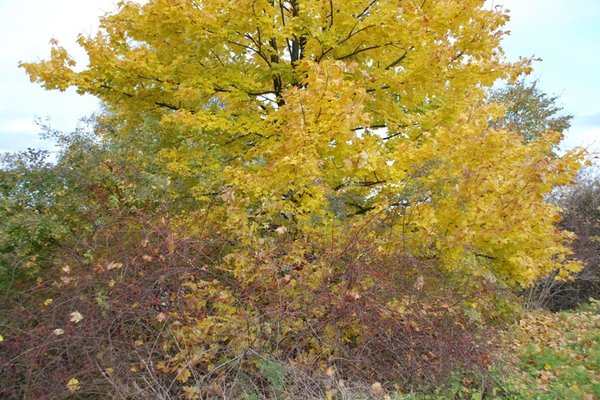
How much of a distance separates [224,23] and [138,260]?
3592mm

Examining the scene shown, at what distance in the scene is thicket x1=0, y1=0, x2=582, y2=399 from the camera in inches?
185

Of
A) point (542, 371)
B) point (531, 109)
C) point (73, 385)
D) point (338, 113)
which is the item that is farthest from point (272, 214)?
point (531, 109)

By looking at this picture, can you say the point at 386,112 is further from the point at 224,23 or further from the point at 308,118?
the point at 224,23

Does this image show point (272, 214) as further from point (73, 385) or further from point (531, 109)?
point (531, 109)

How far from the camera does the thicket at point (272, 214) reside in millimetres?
4703

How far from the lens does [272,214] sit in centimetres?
584

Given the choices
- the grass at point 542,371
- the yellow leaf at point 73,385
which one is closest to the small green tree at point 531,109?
the grass at point 542,371

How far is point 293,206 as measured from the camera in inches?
241

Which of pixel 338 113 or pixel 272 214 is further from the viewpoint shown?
pixel 272 214

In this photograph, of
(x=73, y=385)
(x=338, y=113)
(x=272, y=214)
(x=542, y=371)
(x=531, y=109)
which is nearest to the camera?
(x=73, y=385)

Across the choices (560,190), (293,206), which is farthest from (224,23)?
(560,190)

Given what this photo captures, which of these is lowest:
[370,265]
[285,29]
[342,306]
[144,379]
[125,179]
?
[144,379]

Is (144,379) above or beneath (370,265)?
beneath

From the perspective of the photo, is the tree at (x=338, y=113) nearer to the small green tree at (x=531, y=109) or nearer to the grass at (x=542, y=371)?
the grass at (x=542, y=371)
